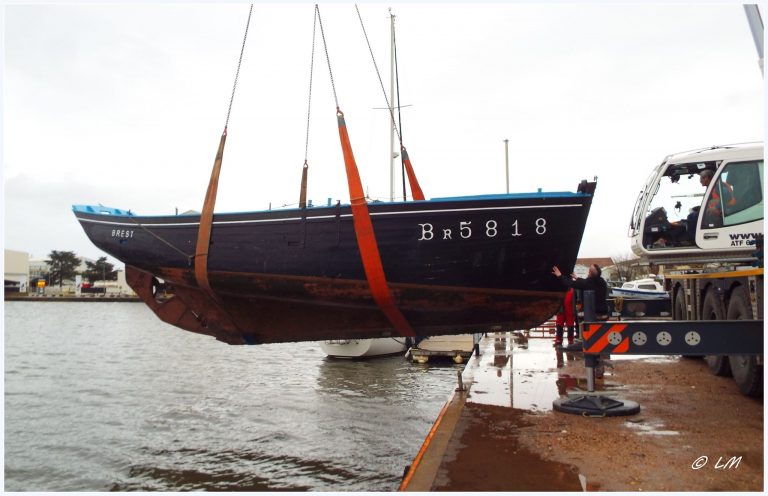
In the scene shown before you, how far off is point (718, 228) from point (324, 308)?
4.26 metres

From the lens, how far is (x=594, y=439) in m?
4.50

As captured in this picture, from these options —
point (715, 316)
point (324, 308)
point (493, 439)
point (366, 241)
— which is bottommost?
point (493, 439)

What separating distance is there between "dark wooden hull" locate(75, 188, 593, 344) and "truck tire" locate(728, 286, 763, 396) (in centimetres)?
155

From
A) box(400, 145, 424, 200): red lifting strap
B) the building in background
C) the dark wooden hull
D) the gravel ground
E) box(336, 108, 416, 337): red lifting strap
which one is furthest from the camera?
the building in background

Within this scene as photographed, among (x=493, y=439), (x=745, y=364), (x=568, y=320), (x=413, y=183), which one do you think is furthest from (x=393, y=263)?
(x=568, y=320)

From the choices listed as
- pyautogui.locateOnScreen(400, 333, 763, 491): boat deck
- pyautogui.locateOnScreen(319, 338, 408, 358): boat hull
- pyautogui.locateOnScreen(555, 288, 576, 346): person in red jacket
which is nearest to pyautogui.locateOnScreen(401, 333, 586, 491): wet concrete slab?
pyautogui.locateOnScreen(400, 333, 763, 491): boat deck

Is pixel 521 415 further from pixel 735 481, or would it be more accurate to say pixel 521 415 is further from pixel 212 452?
pixel 212 452

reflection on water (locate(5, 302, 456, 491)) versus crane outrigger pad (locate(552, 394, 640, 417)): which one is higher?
crane outrigger pad (locate(552, 394, 640, 417))

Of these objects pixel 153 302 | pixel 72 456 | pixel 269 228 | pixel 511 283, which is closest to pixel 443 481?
pixel 511 283

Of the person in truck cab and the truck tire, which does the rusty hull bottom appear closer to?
the truck tire

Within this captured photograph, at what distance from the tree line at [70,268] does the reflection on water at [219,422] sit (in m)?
78.3

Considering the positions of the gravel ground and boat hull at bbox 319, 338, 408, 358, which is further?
boat hull at bbox 319, 338, 408, 358

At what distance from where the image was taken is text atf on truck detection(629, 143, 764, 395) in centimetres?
570

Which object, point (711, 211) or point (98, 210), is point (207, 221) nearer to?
point (98, 210)
